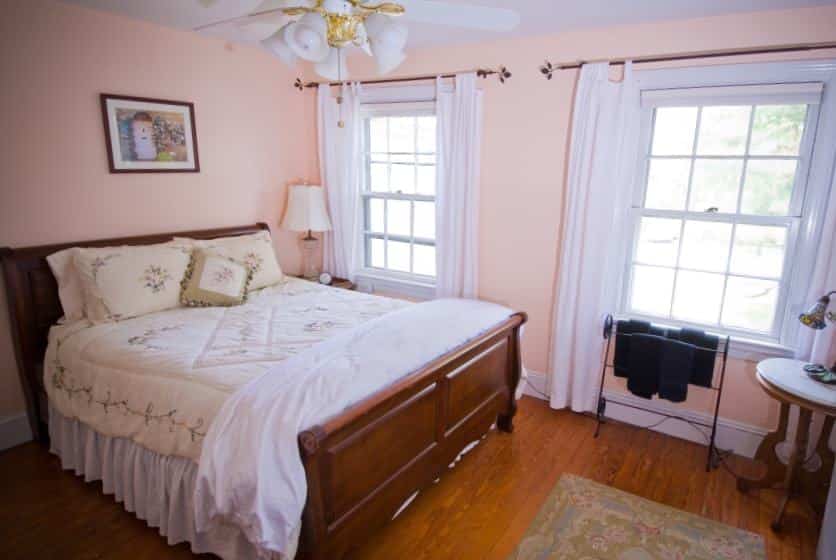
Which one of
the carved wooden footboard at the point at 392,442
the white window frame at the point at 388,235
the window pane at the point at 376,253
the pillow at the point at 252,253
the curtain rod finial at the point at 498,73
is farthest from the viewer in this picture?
the window pane at the point at 376,253

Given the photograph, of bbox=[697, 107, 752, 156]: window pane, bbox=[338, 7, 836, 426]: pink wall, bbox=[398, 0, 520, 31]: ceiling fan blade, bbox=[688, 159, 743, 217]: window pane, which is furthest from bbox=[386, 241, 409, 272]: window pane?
bbox=[398, 0, 520, 31]: ceiling fan blade

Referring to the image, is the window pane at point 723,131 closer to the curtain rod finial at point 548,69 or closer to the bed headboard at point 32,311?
the curtain rod finial at point 548,69

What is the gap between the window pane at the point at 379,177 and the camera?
3.95m

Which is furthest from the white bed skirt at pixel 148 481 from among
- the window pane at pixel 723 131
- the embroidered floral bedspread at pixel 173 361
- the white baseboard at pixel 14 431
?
the window pane at pixel 723 131

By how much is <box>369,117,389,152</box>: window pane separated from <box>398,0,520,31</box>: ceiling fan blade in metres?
2.06

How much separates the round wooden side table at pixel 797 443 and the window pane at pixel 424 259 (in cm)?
220

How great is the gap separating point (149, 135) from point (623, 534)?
3.42 m

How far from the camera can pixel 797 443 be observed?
228 centimetres

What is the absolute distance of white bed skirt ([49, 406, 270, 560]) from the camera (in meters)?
1.87

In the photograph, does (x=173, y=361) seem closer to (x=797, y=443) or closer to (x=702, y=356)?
(x=702, y=356)

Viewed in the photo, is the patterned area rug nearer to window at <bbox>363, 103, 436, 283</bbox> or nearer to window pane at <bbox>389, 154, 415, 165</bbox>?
window at <bbox>363, 103, 436, 283</bbox>

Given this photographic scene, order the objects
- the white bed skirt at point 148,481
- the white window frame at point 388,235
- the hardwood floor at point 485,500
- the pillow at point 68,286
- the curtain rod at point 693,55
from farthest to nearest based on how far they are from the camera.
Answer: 1. the white window frame at point 388,235
2. the pillow at point 68,286
3. the curtain rod at point 693,55
4. the hardwood floor at point 485,500
5. the white bed skirt at point 148,481

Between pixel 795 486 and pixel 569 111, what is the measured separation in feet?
7.63

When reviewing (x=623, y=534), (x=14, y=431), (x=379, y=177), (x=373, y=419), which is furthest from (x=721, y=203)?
(x=14, y=431)
